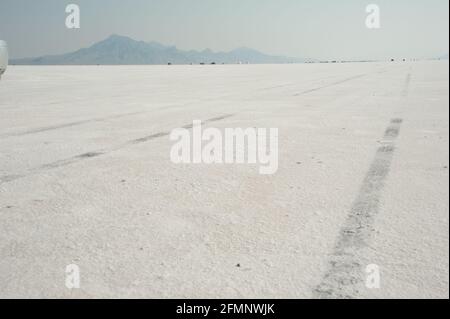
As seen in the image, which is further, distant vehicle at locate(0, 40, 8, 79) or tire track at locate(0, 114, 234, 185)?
distant vehicle at locate(0, 40, 8, 79)

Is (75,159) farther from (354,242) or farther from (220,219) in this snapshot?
(354,242)

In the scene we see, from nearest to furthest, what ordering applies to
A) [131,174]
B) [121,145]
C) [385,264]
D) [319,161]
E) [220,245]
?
[385,264] → [220,245] → [131,174] → [319,161] → [121,145]

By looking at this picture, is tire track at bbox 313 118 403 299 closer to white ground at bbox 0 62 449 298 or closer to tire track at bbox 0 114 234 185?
white ground at bbox 0 62 449 298

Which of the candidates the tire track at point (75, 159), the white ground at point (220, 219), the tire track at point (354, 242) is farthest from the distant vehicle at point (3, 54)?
the tire track at point (354, 242)

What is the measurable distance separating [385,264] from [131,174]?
3.20m

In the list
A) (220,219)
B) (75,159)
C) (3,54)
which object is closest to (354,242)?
(220,219)

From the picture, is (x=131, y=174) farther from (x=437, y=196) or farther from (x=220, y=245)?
(x=437, y=196)

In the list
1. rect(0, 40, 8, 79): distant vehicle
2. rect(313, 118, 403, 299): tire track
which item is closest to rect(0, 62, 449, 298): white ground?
rect(313, 118, 403, 299): tire track

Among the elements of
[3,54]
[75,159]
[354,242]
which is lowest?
[354,242]

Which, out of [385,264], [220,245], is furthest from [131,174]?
[385,264]

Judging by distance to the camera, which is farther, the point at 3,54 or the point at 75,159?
the point at 3,54

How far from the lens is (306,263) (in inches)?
118

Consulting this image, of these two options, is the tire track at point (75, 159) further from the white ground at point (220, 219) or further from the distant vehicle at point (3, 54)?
the distant vehicle at point (3, 54)
